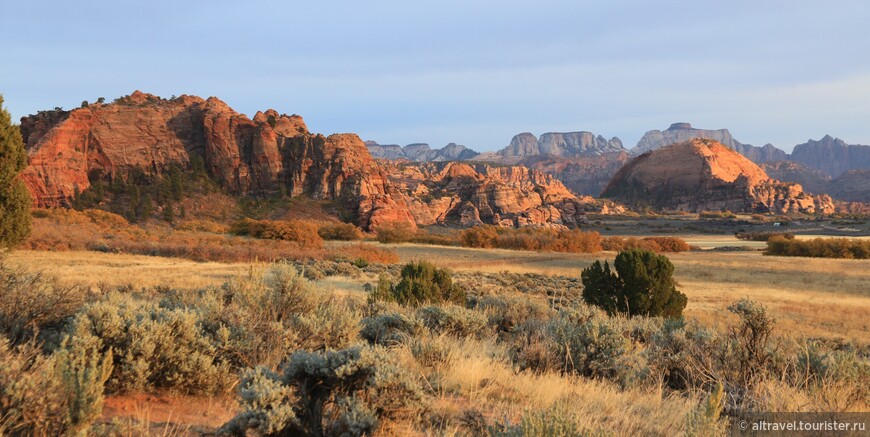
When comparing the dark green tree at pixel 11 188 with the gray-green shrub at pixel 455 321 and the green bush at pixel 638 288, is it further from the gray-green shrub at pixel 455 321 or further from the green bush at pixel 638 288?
the green bush at pixel 638 288

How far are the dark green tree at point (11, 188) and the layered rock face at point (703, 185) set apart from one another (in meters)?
162

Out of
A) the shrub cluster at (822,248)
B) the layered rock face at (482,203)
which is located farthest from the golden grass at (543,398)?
the layered rock face at (482,203)

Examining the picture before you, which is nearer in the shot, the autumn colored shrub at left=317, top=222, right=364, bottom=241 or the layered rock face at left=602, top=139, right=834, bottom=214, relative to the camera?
the autumn colored shrub at left=317, top=222, right=364, bottom=241

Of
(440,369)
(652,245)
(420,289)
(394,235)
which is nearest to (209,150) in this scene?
(394,235)

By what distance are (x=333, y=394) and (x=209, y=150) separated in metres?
80.9

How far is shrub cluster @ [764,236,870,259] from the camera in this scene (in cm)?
4578

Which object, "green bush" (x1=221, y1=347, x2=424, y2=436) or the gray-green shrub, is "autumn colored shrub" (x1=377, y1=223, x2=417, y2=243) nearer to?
the gray-green shrub

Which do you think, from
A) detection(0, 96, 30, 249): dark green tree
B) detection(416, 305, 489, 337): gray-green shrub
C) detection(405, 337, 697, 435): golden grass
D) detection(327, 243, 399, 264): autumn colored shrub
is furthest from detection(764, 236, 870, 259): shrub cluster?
detection(0, 96, 30, 249): dark green tree

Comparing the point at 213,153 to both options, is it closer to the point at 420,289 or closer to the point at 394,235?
the point at 394,235

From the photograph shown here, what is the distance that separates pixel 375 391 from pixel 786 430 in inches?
139

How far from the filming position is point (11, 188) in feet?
56.5

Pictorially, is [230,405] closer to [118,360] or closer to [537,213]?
[118,360]

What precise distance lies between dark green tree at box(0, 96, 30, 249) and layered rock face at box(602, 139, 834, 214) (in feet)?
533

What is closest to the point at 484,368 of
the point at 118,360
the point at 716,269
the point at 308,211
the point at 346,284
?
the point at 118,360
